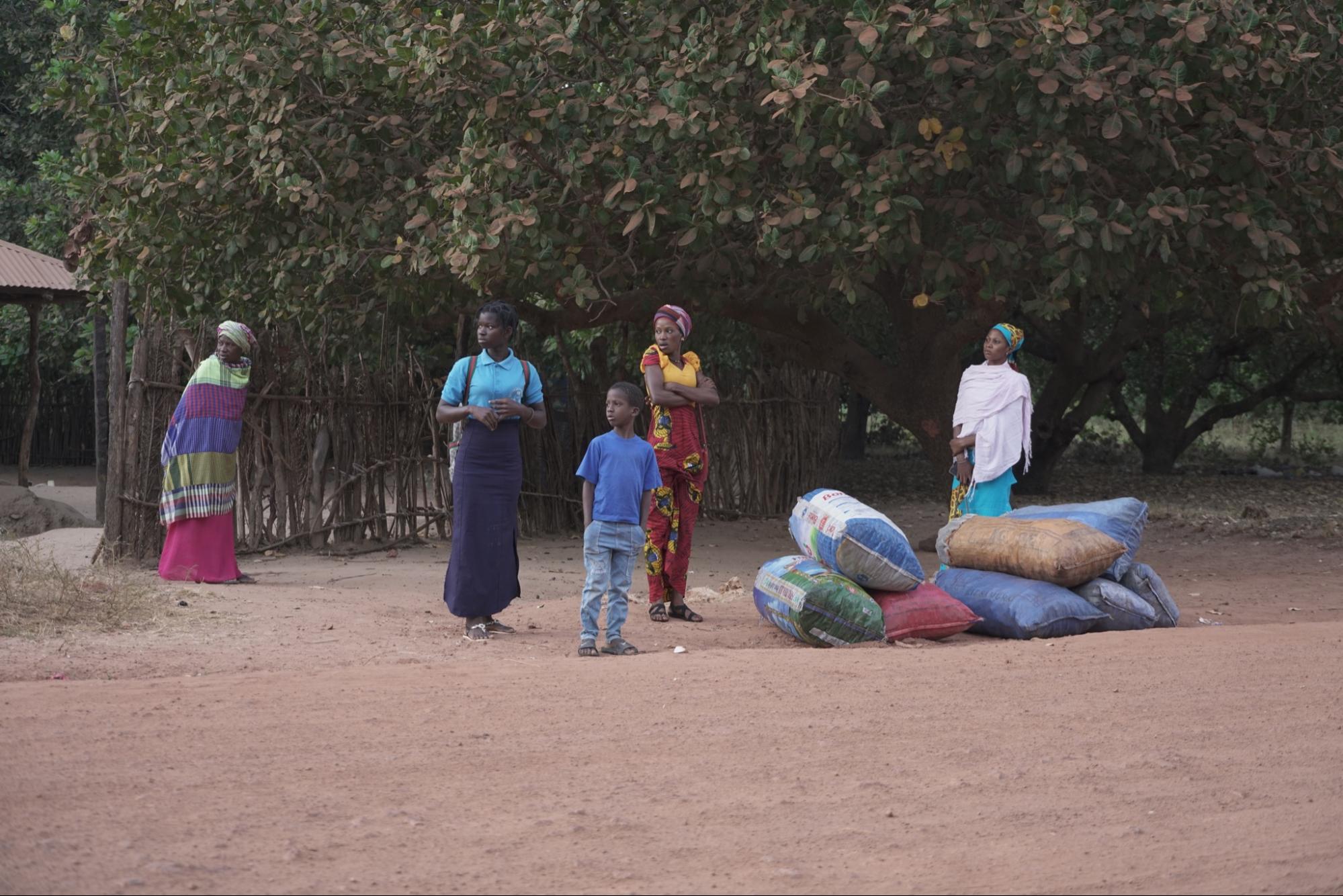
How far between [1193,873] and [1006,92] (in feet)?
18.6

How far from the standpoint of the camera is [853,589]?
6.50 metres

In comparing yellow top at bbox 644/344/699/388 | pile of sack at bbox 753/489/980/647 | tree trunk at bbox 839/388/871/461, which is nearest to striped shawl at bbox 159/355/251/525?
yellow top at bbox 644/344/699/388

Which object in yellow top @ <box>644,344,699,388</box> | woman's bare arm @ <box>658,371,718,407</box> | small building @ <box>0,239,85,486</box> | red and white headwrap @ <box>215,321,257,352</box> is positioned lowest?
woman's bare arm @ <box>658,371,718,407</box>

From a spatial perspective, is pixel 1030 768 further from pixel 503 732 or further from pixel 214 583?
pixel 214 583

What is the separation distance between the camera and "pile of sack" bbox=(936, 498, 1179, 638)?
666 centimetres

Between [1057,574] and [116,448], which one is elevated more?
[116,448]

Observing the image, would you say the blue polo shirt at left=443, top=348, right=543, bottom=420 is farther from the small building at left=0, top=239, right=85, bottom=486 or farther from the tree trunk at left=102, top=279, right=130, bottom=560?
the small building at left=0, top=239, right=85, bottom=486

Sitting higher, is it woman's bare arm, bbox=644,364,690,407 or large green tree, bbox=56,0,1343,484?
large green tree, bbox=56,0,1343,484

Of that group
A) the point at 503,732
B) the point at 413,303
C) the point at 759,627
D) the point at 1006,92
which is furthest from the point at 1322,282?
the point at 503,732

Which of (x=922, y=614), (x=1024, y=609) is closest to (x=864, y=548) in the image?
(x=922, y=614)

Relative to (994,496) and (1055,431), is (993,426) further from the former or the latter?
(1055,431)

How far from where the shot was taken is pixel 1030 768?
4.24 metres

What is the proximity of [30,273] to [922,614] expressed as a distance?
472 inches

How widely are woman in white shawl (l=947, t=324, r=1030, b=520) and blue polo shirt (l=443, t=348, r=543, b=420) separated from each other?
2.86 meters
